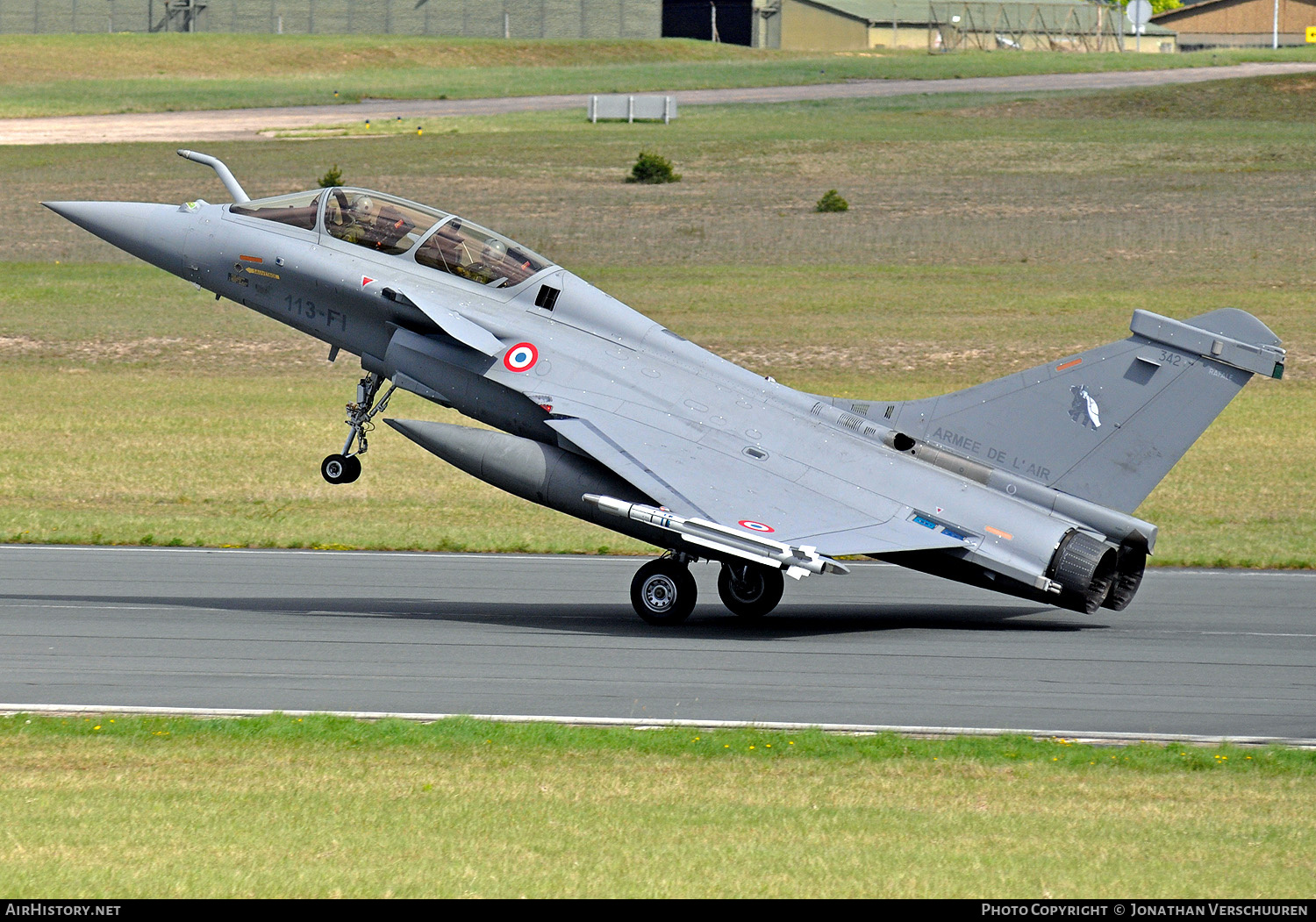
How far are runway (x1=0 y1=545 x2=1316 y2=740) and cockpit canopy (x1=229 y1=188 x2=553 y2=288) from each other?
4134 mm

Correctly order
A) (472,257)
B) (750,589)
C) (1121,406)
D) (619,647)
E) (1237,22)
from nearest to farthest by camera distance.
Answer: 1. (619,647)
2. (1121,406)
3. (750,589)
4. (472,257)
5. (1237,22)

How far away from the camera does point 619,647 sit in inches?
664

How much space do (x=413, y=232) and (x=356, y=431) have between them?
252 centimetres

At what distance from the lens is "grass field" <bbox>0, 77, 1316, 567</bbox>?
27484mm

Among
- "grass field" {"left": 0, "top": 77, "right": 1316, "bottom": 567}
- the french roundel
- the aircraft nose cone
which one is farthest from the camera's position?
"grass field" {"left": 0, "top": 77, "right": 1316, "bottom": 567}

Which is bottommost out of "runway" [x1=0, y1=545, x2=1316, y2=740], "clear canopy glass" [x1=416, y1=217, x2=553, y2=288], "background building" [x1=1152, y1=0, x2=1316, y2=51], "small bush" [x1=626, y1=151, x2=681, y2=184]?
"runway" [x1=0, y1=545, x2=1316, y2=740]

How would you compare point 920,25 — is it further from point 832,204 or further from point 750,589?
point 750,589

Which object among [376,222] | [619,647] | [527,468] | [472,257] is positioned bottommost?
[619,647]

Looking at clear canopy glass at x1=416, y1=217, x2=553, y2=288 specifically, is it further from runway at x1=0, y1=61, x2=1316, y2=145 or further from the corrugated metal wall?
the corrugated metal wall

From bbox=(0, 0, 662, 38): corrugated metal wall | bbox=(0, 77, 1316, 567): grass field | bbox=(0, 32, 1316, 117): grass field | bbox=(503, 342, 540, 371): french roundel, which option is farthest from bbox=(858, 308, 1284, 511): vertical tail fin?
bbox=(0, 0, 662, 38): corrugated metal wall

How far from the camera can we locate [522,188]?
2435 inches

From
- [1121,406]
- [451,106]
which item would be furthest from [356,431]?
[451,106]

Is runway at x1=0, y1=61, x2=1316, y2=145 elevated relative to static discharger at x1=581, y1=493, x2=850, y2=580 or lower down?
elevated

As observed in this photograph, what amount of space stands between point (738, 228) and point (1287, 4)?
109 meters
